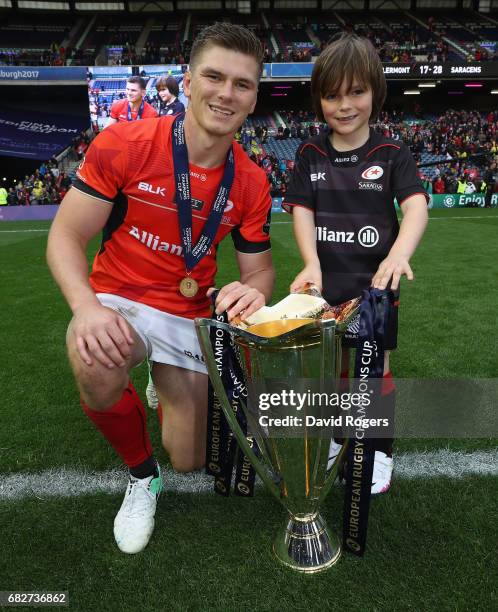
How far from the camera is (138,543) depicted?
55.1 inches

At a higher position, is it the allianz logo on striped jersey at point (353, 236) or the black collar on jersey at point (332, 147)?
the black collar on jersey at point (332, 147)

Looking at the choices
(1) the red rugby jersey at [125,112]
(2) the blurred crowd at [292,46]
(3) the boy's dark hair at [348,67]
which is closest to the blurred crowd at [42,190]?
(2) the blurred crowd at [292,46]

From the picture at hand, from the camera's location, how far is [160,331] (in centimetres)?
186

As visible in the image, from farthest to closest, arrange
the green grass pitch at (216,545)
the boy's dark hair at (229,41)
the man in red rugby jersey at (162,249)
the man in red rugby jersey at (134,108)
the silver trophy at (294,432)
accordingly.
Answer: the man in red rugby jersey at (134,108) → the boy's dark hair at (229,41) → the man in red rugby jersey at (162,249) → the green grass pitch at (216,545) → the silver trophy at (294,432)

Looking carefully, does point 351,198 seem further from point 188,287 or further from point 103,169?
point 103,169

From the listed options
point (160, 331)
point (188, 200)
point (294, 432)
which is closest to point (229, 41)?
point (188, 200)

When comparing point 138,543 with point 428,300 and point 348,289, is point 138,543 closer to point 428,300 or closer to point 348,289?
point 348,289

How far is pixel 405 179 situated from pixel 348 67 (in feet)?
1.35

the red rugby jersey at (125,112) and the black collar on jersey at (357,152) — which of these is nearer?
the black collar on jersey at (357,152)

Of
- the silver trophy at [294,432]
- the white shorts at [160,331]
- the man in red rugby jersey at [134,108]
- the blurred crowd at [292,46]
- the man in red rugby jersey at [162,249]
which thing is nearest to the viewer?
the silver trophy at [294,432]

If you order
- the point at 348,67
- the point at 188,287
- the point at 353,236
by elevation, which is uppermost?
the point at 348,67

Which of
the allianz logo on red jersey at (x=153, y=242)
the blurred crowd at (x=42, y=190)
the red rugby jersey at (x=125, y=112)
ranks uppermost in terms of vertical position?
the red rugby jersey at (x=125, y=112)

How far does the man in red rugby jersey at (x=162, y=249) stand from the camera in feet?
4.75

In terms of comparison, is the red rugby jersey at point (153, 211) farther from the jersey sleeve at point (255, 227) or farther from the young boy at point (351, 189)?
the young boy at point (351, 189)
